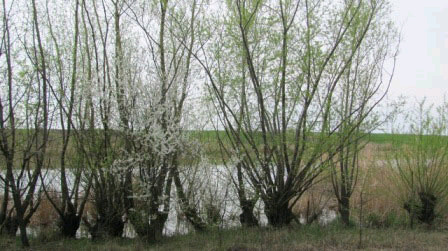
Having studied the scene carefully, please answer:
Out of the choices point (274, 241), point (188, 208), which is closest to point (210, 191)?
point (188, 208)

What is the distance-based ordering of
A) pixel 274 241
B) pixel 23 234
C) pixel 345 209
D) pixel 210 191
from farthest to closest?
1. pixel 345 209
2. pixel 210 191
3. pixel 274 241
4. pixel 23 234

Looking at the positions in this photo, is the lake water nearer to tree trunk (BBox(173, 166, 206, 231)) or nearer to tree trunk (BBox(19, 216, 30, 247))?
tree trunk (BBox(173, 166, 206, 231))

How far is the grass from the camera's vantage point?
523 cm

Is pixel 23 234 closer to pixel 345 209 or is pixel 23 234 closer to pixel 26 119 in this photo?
pixel 26 119

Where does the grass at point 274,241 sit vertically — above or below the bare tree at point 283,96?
below

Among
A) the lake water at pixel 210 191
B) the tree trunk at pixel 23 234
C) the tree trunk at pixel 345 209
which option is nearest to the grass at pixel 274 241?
the tree trunk at pixel 23 234

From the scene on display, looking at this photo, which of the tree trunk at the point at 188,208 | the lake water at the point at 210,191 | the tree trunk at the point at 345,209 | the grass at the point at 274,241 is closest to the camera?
the grass at the point at 274,241

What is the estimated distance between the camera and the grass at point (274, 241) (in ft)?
17.2

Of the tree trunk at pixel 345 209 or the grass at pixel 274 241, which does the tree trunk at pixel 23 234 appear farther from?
the tree trunk at pixel 345 209

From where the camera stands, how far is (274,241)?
216 inches

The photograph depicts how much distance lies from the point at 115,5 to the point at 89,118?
5.63 feet

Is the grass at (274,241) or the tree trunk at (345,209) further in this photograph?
the tree trunk at (345,209)

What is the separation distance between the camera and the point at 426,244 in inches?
219

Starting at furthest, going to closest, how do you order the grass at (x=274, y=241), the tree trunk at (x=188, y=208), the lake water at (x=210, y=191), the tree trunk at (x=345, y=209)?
the tree trunk at (x=345, y=209), the lake water at (x=210, y=191), the tree trunk at (x=188, y=208), the grass at (x=274, y=241)
